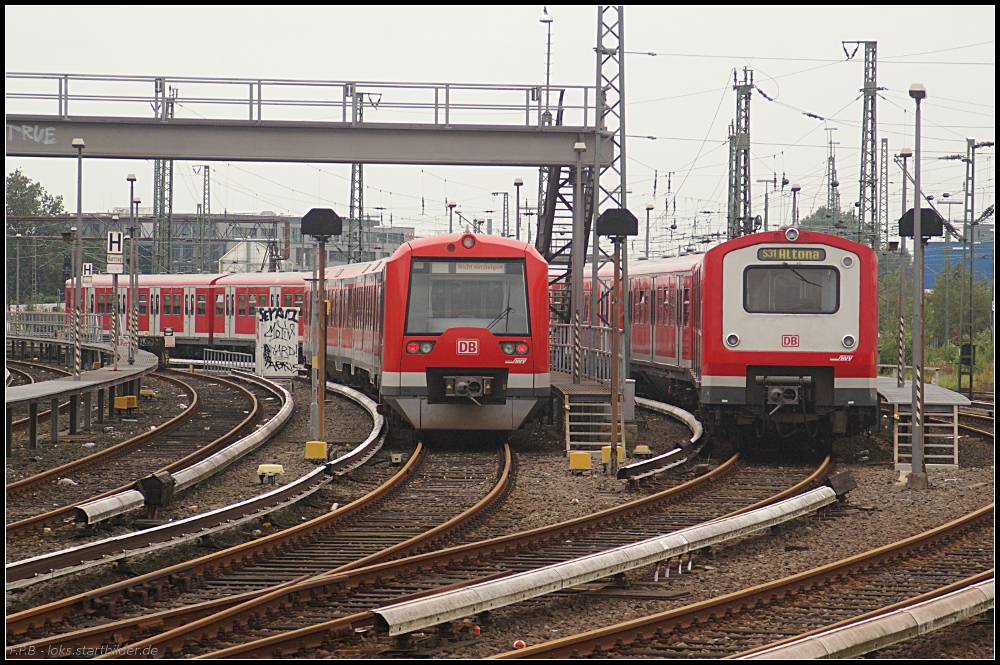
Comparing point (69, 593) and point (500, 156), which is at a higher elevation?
point (500, 156)

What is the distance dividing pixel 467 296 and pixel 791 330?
445 centimetres

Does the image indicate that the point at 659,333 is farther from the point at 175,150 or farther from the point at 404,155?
the point at 175,150

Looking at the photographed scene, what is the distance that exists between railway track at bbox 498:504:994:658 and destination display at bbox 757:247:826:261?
5937 mm

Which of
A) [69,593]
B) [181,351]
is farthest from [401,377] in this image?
[181,351]

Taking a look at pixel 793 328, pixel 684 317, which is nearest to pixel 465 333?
pixel 793 328

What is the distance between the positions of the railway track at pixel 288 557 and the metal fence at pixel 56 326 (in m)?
23.9

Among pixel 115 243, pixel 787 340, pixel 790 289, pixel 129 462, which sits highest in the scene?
pixel 115 243

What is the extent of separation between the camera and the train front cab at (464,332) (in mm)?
16938

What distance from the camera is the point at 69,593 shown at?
8664 mm

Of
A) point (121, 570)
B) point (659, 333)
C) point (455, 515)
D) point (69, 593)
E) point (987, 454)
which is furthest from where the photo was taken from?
point (659, 333)

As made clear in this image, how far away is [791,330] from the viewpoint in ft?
53.2

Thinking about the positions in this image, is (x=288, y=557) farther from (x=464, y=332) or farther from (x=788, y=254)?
(x=788, y=254)

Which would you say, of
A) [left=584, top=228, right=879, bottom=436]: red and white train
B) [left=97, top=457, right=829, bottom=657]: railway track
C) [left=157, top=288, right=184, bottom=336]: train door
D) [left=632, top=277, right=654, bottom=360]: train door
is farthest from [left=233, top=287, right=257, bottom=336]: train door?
A: [left=97, top=457, right=829, bottom=657]: railway track

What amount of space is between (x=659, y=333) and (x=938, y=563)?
13164 mm
